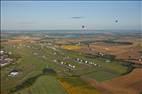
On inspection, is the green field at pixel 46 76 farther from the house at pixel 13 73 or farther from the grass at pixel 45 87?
the house at pixel 13 73

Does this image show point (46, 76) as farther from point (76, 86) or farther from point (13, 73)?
point (76, 86)

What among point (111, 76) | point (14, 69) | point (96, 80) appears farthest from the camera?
point (14, 69)

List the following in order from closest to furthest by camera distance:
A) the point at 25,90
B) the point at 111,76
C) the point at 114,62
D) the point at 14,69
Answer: the point at 25,90 → the point at 111,76 → the point at 14,69 → the point at 114,62

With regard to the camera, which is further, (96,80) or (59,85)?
(96,80)

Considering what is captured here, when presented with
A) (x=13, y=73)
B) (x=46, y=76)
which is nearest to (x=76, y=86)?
(x=46, y=76)

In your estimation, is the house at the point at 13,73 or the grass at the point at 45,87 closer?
the grass at the point at 45,87

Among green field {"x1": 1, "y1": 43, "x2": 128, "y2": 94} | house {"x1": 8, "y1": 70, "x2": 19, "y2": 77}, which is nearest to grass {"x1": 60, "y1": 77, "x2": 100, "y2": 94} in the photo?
green field {"x1": 1, "y1": 43, "x2": 128, "y2": 94}

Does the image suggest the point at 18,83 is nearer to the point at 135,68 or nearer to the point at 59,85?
the point at 59,85

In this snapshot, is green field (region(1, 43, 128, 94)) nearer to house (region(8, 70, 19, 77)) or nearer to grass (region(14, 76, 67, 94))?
grass (region(14, 76, 67, 94))

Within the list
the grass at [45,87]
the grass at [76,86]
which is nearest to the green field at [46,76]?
the grass at [45,87]

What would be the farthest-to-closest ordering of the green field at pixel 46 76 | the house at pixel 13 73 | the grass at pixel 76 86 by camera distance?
the house at pixel 13 73
the green field at pixel 46 76
the grass at pixel 76 86

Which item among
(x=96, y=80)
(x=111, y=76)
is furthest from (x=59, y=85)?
(x=111, y=76)
